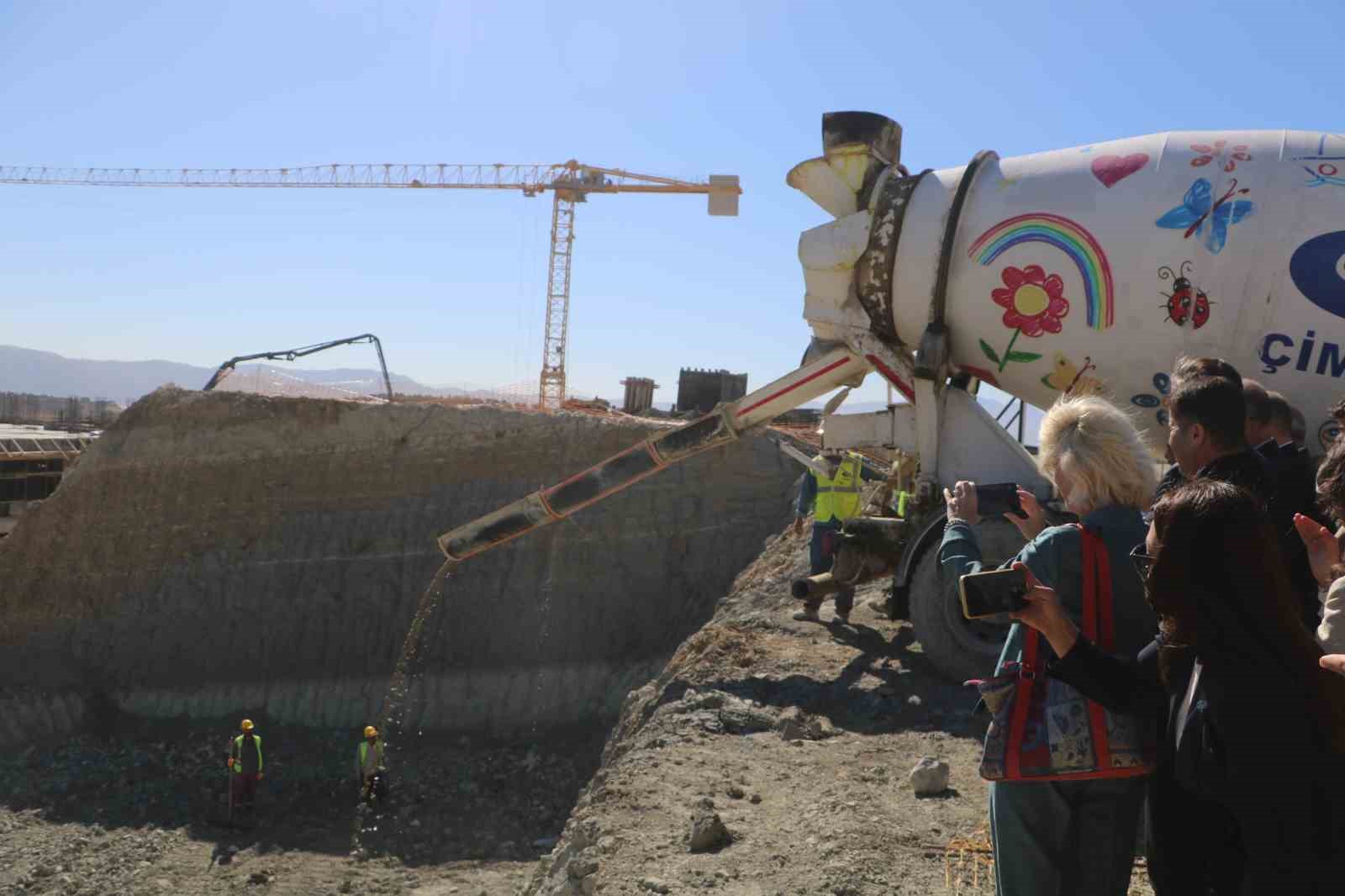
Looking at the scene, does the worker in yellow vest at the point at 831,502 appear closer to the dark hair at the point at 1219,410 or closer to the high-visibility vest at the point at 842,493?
the high-visibility vest at the point at 842,493

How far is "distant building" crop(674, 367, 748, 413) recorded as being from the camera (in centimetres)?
2536

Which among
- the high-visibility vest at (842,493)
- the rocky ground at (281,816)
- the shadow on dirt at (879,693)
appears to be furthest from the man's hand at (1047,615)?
the rocky ground at (281,816)

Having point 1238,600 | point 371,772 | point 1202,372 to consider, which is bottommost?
point 371,772

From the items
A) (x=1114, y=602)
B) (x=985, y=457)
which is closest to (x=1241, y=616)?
(x=1114, y=602)

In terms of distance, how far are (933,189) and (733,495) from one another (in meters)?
9.32

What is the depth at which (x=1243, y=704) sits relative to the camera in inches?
108

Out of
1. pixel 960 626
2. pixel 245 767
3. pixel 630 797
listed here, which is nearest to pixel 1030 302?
pixel 960 626

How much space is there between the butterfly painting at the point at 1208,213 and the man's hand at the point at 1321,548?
4.56 m

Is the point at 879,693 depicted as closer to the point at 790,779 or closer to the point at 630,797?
the point at 790,779

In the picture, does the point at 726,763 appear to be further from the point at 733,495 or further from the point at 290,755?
the point at 290,755

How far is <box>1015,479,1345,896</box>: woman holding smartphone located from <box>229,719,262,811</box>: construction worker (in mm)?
13931

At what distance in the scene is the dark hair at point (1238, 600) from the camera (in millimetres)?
2689

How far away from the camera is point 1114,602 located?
3230mm

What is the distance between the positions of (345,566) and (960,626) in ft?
42.7
